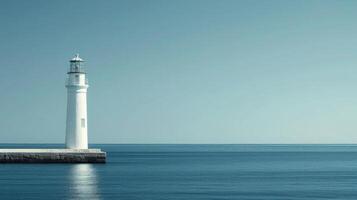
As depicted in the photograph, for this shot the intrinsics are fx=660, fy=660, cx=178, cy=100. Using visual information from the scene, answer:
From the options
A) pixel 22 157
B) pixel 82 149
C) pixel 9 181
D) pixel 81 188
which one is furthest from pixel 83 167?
pixel 81 188

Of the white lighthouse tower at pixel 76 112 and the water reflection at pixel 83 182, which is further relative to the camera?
the white lighthouse tower at pixel 76 112

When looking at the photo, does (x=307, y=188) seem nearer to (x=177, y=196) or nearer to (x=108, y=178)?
(x=177, y=196)

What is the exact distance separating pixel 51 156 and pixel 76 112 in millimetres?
5501

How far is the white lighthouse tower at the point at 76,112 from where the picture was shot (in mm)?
66500

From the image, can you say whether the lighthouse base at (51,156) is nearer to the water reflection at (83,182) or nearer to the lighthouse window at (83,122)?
the water reflection at (83,182)

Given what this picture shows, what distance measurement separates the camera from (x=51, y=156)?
222 feet

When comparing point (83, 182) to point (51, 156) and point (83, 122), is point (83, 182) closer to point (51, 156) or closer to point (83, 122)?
point (83, 122)

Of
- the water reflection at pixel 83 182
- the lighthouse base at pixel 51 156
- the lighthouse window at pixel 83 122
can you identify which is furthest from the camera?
the lighthouse window at pixel 83 122

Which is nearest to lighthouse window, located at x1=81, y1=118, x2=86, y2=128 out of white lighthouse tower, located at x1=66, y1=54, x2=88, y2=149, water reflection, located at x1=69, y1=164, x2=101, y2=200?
white lighthouse tower, located at x1=66, y1=54, x2=88, y2=149

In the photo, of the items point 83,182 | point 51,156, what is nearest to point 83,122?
point 51,156

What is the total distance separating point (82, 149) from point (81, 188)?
67.5ft

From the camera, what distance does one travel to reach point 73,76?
68000mm

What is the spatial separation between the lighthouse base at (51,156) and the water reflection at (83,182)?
0.89m

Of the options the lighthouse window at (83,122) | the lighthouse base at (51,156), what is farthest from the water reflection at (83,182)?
the lighthouse window at (83,122)
